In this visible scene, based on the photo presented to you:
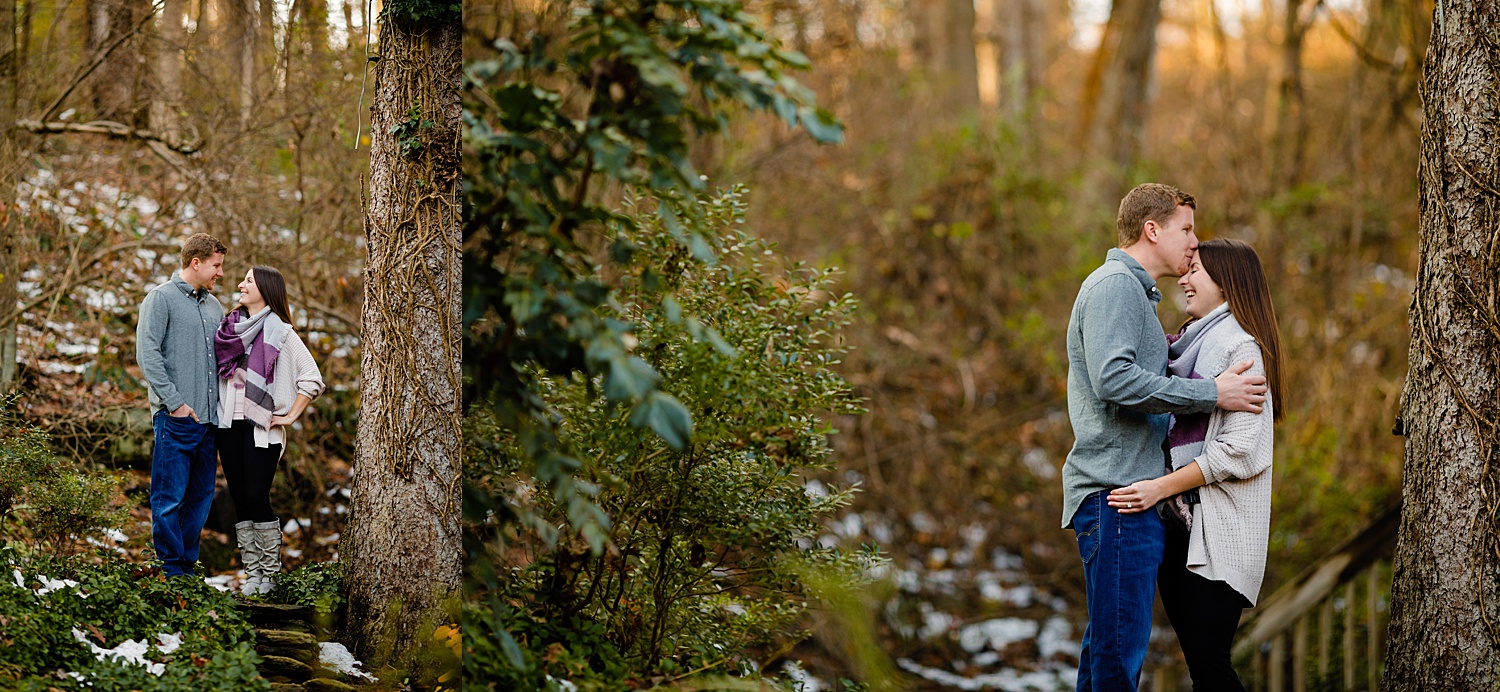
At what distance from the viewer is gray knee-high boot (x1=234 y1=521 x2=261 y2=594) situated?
14.8ft

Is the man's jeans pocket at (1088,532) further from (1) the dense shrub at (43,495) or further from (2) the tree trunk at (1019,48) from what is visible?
(2) the tree trunk at (1019,48)

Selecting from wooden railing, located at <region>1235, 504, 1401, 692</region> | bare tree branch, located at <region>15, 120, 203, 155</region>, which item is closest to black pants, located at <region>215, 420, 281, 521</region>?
bare tree branch, located at <region>15, 120, 203, 155</region>

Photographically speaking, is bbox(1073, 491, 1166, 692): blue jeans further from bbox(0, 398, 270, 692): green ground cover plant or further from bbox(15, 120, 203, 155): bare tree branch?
bbox(15, 120, 203, 155): bare tree branch

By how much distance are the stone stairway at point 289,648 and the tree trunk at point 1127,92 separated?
10.8 m

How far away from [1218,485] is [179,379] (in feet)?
13.7

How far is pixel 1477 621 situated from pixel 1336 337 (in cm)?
670

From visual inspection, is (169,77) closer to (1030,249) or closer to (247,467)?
(247,467)

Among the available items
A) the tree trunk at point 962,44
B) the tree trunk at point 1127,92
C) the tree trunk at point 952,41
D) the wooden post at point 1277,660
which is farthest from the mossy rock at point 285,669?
the tree trunk at point 962,44

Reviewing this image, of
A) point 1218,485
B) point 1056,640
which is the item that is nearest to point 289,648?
point 1218,485

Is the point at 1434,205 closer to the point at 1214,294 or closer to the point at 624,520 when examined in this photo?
the point at 1214,294

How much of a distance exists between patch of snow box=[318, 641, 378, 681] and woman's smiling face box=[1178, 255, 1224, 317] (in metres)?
3.49

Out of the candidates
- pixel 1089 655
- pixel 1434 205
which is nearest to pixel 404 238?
pixel 1089 655

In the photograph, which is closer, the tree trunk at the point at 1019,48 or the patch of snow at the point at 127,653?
the patch of snow at the point at 127,653

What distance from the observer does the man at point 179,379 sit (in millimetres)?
4426
